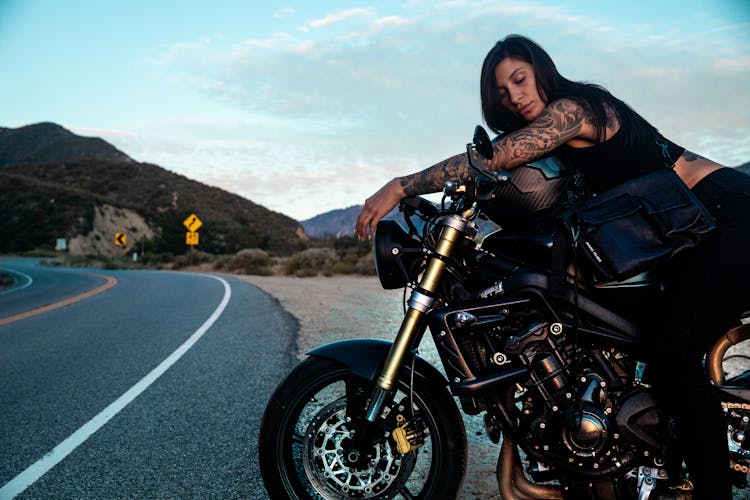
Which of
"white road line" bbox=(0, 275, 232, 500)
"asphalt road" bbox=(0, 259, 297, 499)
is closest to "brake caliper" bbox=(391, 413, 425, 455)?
"asphalt road" bbox=(0, 259, 297, 499)

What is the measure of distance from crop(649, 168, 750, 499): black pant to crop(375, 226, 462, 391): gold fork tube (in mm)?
865

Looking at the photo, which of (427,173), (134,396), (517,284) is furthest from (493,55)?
(134,396)

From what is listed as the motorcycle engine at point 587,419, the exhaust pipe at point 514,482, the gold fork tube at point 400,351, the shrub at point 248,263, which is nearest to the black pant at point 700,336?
the motorcycle engine at point 587,419

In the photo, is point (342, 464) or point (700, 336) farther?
point (342, 464)

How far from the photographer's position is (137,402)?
4672mm

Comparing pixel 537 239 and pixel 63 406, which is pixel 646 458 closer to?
pixel 537 239

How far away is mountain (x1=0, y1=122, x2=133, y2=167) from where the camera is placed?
151125 mm

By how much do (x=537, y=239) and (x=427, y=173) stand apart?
0.54 metres

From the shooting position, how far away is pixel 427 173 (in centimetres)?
244

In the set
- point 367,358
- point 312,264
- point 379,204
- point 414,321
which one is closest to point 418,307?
point 414,321

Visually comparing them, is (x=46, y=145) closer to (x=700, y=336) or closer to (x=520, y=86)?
(x=520, y=86)

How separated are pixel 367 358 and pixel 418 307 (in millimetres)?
342

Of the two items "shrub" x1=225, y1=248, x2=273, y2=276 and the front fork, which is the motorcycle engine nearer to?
the front fork

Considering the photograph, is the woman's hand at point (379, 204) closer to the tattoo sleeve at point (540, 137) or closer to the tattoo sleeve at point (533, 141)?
the tattoo sleeve at point (533, 141)
